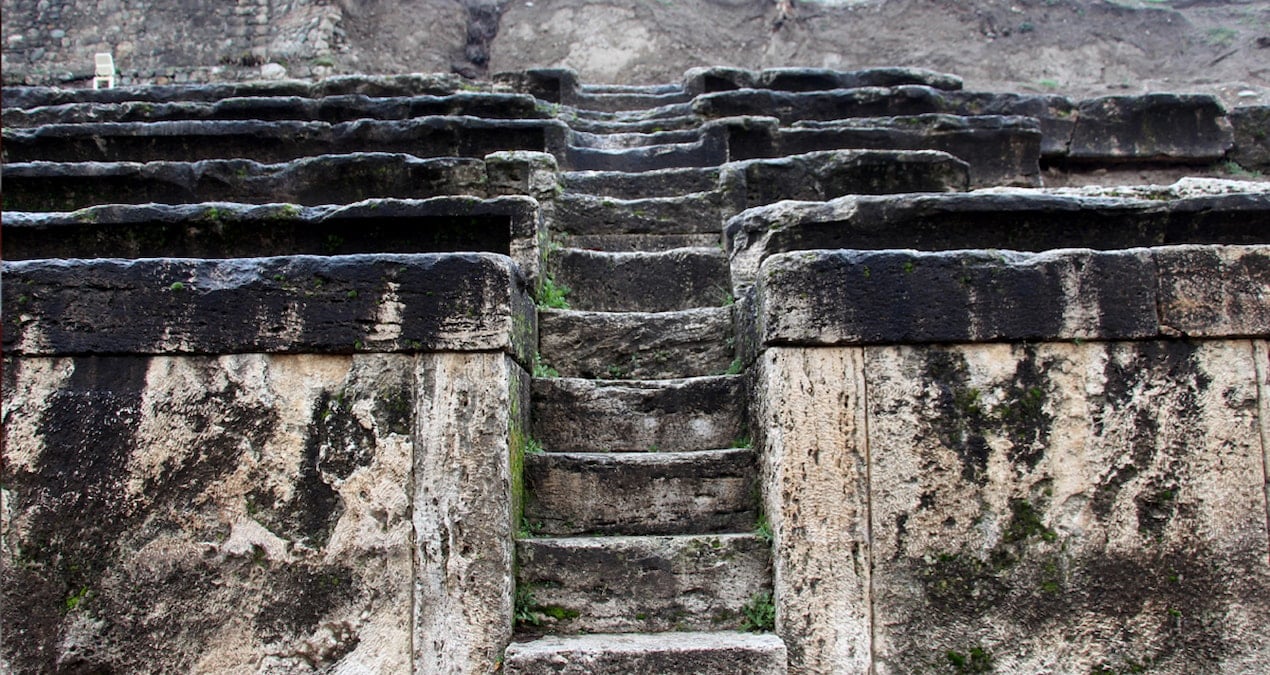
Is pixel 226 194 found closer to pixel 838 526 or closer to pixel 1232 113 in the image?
pixel 838 526

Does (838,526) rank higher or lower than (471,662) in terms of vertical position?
higher

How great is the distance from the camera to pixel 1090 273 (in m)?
2.92

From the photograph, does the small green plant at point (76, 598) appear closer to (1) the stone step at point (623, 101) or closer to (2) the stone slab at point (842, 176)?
(2) the stone slab at point (842, 176)

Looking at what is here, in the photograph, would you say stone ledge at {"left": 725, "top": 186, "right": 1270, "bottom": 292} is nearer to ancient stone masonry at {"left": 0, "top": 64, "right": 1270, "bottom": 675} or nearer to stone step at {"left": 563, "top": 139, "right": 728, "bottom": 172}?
ancient stone masonry at {"left": 0, "top": 64, "right": 1270, "bottom": 675}

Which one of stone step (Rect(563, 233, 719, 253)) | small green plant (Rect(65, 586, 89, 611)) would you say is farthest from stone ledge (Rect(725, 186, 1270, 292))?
small green plant (Rect(65, 586, 89, 611))

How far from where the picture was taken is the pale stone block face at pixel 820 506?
2.78 meters

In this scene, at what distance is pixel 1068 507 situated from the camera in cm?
286

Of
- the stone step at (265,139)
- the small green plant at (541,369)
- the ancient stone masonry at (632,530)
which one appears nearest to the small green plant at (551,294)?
the small green plant at (541,369)

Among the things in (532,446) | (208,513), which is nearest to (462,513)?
(532,446)

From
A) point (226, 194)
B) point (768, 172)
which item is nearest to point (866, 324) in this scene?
point (768, 172)

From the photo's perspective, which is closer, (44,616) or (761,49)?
(44,616)

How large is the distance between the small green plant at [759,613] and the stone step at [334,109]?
13.2ft

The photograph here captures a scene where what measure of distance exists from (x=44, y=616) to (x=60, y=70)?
10.9 metres

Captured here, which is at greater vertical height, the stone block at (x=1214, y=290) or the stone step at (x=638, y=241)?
the stone step at (x=638, y=241)
